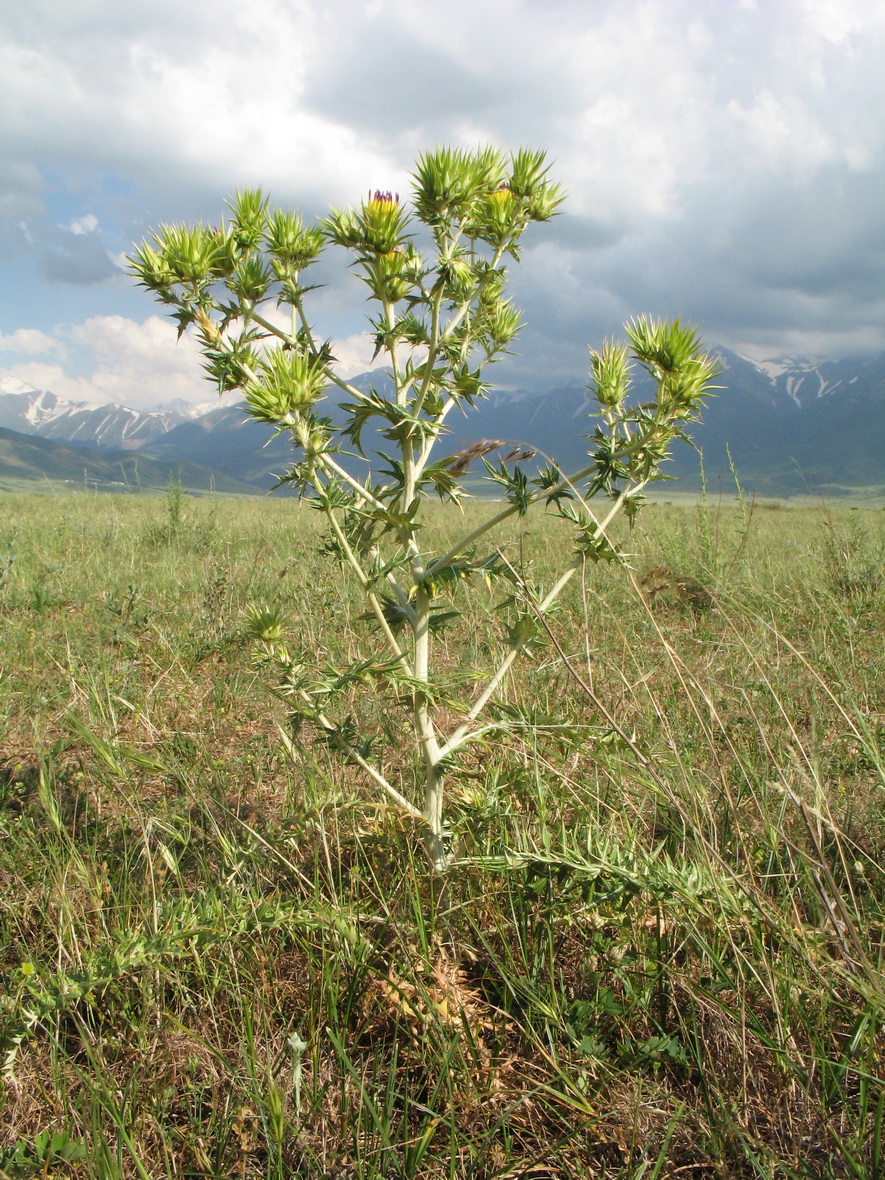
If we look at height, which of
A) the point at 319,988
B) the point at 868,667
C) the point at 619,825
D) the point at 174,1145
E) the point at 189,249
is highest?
the point at 189,249

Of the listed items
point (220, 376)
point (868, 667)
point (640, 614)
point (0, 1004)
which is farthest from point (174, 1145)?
point (640, 614)

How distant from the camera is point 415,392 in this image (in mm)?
2160

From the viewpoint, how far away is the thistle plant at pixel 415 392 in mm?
1894

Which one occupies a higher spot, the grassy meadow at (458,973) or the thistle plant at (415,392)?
the thistle plant at (415,392)

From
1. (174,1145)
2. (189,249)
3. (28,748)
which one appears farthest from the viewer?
(28,748)

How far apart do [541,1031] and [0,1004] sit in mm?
1277

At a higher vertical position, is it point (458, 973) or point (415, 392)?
point (415, 392)

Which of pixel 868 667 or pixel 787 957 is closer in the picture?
pixel 787 957

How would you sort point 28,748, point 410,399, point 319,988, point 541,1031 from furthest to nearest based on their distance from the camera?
1. point 28,748
2. point 410,399
3. point 319,988
4. point 541,1031

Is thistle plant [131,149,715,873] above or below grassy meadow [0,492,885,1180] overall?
above

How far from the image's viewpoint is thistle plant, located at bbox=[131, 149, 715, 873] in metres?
1.89

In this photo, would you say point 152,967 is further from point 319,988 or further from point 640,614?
point 640,614

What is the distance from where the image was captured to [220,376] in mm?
1974

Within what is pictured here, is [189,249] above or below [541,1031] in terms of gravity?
above
